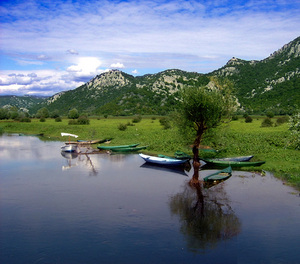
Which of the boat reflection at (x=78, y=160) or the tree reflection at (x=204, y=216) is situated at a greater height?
the boat reflection at (x=78, y=160)

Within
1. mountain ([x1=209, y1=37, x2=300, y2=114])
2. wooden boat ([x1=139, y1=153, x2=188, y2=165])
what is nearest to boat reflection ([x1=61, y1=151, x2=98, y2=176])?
wooden boat ([x1=139, y1=153, x2=188, y2=165])

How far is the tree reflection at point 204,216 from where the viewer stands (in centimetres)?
2108

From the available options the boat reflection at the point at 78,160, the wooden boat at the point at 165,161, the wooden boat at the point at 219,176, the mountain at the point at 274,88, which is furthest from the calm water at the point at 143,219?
the mountain at the point at 274,88

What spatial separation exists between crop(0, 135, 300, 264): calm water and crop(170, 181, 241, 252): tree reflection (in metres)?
0.08

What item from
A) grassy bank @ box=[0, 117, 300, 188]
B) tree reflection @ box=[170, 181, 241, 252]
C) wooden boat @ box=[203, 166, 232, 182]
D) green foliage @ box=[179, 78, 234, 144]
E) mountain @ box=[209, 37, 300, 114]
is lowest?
tree reflection @ box=[170, 181, 241, 252]

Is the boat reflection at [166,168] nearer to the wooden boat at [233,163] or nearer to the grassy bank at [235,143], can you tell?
the wooden boat at [233,163]

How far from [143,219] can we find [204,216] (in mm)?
5160

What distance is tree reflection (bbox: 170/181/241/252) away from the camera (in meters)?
21.1

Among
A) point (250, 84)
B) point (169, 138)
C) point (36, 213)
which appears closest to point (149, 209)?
point (36, 213)

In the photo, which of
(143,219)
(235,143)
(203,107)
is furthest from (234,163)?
(143,219)

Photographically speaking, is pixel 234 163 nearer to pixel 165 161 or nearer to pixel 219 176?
pixel 219 176

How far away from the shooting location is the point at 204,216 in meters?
25.2

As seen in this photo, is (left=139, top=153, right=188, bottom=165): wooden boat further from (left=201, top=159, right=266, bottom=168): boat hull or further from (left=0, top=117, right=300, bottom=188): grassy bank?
(left=0, top=117, right=300, bottom=188): grassy bank

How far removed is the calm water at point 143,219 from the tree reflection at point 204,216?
3.0 inches
